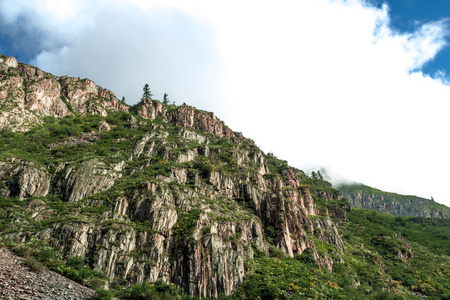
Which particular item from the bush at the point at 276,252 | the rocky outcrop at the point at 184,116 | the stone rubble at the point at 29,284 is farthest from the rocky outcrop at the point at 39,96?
the bush at the point at 276,252

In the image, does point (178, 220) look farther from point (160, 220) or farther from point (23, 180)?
point (23, 180)

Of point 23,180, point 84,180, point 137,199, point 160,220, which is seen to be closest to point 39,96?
point 23,180

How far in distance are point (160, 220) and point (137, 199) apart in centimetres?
723

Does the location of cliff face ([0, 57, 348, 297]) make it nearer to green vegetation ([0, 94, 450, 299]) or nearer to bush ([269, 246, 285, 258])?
green vegetation ([0, 94, 450, 299])

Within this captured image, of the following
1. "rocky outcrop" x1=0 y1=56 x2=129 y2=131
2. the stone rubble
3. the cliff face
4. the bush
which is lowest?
the stone rubble

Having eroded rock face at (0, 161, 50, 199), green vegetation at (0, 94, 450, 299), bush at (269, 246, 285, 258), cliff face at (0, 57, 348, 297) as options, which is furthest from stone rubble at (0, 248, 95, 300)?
Answer: bush at (269, 246, 285, 258)

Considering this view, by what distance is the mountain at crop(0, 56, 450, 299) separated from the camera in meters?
38.5

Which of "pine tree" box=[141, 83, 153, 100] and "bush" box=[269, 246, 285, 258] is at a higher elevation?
"pine tree" box=[141, 83, 153, 100]

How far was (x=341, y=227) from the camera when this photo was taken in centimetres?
10112

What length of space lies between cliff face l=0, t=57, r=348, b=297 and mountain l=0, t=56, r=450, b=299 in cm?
24

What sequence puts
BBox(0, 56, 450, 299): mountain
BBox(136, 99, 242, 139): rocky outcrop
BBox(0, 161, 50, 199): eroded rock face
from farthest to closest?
1. BBox(136, 99, 242, 139): rocky outcrop
2. BBox(0, 161, 50, 199): eroded rock face
3. BBox(0, 56, 450, 299): mountain

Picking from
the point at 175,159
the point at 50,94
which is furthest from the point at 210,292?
the point at 50,94

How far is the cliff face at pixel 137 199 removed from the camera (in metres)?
39.8

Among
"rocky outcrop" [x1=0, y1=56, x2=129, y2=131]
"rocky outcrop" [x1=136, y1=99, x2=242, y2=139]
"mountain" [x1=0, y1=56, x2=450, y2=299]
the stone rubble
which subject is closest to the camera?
the stone rubble
